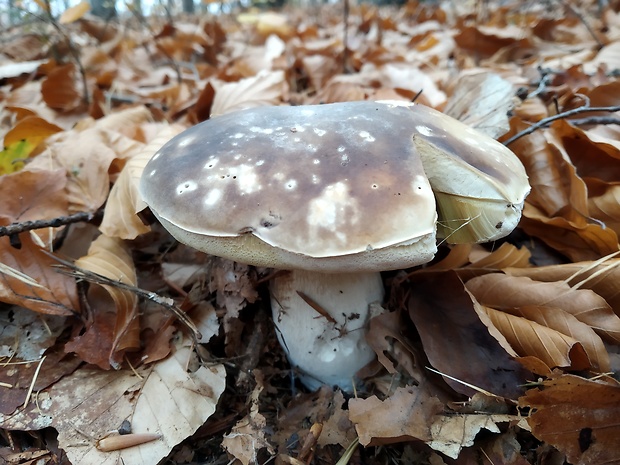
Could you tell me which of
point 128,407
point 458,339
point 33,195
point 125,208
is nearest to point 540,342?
point 458,339

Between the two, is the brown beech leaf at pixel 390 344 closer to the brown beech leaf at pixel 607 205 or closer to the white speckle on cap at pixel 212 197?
the white speckle on cap at pixel 212 197

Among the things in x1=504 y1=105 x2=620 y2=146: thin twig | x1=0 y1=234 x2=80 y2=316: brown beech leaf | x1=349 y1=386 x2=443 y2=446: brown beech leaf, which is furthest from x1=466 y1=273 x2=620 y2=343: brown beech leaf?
x1=0 y1=234 x2=80 y2=316: brown beech leaf

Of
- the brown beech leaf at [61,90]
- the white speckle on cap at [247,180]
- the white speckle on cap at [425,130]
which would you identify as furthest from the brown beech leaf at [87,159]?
the white speckle on cap at [425,130]

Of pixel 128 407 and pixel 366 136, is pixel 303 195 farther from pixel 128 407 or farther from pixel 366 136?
pixel 128 407

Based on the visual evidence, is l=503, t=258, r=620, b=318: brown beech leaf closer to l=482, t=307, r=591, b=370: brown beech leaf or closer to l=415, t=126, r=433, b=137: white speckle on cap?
l=482, t=307, r=591, b=370: brown beech leaf

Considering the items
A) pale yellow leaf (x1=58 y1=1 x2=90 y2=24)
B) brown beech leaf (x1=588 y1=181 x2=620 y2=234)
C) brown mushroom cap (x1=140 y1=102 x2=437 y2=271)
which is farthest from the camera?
pale yellow leaf (x1=58 y1=1 x2=90 y2=24)

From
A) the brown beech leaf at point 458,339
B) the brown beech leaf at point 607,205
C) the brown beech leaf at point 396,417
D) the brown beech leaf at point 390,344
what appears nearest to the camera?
the brown beech leaf at point 396,417
